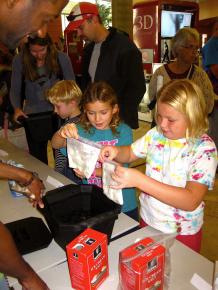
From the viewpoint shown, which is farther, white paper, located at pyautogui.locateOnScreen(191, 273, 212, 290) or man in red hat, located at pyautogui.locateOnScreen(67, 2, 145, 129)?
man in red hat, located at pyautogui.locateOnScreen(67, 2, 145, 129)

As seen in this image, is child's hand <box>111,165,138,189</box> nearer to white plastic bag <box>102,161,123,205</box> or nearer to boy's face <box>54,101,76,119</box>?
white plastic bag <box>102,161,123,205</box>

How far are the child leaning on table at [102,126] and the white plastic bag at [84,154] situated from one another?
0.30 metres

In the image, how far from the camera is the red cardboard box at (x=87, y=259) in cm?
89

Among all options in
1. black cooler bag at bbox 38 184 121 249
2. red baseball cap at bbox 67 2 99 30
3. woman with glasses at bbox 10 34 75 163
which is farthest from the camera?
woman with glasses at bbox 10 34 75 163

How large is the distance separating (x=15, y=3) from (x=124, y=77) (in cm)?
191

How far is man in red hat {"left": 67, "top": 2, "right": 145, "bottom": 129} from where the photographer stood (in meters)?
2.41

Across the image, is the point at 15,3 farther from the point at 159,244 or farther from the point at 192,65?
the point at 192,65

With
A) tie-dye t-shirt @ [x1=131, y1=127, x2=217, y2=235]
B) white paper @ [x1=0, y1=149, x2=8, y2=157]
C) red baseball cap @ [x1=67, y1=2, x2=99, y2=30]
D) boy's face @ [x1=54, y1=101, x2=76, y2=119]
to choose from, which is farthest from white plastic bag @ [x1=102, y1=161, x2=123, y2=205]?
red baseball cap @ [x1=67, y1=2, x2=99, y2=30]

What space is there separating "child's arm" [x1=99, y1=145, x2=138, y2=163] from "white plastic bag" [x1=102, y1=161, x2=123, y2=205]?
0.11m

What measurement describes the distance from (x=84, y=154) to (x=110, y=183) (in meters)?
0.25

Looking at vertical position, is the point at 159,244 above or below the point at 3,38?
below

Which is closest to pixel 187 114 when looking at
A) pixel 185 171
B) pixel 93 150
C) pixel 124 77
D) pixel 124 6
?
pixel 185 171

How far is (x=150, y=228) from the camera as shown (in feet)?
4.37

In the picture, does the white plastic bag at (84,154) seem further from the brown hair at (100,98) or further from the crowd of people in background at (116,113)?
the brown hair at (100,98)
